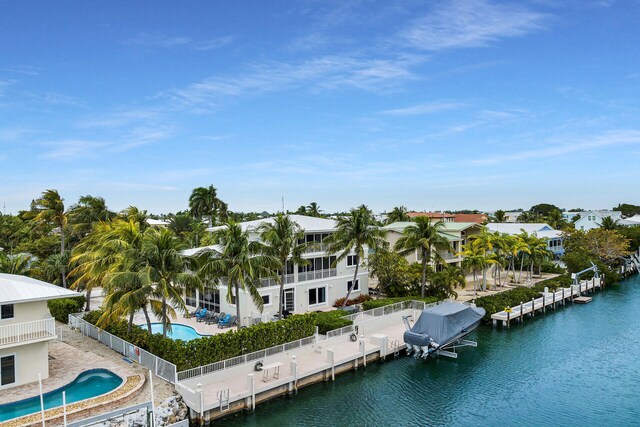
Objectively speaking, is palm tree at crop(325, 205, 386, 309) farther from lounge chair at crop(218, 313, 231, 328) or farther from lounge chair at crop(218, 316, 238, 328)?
lounge chair at crop(218, 313, 231, 328)

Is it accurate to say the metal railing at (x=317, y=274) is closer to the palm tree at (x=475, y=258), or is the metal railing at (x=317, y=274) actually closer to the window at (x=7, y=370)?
the palm tree at (x=475, y=258)

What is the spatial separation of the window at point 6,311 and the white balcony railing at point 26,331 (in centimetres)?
57

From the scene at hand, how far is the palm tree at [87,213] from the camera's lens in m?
41.2

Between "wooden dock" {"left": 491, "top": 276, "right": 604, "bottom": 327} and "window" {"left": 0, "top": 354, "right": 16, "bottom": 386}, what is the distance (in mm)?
32212

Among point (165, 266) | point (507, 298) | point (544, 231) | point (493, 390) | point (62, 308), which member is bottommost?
point (493, 390)

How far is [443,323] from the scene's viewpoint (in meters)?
28.6

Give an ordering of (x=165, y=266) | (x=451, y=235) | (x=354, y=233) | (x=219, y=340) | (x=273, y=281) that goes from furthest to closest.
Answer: (x=451, y=235) < (x=354, y=233) < (x=273, y=281) < (x=165, y=266) < (x=219, y=340)

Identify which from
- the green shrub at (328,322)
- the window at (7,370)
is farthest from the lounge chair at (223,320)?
the window at (7,370)

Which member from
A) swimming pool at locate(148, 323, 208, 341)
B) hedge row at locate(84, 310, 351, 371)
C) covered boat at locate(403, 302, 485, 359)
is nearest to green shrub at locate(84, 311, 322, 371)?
hedge row at locate(84, 310, 351, 371)

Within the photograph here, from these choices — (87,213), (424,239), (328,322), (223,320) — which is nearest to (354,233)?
(424,239)

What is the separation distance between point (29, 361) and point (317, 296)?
21.2 metres

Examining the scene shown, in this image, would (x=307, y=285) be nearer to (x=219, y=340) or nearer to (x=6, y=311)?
(x=219, y=340)

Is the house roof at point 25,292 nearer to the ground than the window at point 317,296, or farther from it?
farther from it

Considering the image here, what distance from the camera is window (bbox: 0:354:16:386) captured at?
63.1ft
